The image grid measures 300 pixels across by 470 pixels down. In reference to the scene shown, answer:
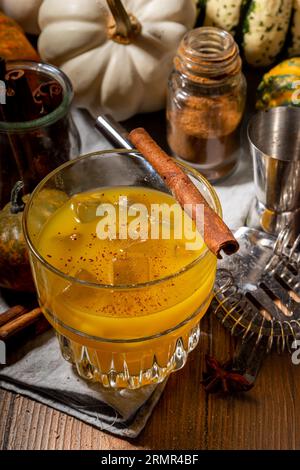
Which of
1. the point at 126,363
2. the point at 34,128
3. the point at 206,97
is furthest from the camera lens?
the point at 206,97

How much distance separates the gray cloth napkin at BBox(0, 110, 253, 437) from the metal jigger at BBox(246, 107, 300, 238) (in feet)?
1.50

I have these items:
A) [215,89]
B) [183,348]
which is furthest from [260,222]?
[183,348]

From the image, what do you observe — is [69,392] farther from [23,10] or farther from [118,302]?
[23,10]

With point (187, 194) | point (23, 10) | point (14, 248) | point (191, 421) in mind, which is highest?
point (187, 194)

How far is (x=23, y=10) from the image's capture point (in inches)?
70.3

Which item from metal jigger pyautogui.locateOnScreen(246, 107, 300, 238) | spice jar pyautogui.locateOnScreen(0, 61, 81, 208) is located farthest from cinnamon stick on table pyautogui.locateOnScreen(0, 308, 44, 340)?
A: metal jigger pyautogui.locateOnScreen(246, 107, 300, 238)

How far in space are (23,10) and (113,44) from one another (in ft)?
0.91

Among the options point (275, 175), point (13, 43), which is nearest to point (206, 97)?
point (275, 175)

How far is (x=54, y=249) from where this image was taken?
1.15m

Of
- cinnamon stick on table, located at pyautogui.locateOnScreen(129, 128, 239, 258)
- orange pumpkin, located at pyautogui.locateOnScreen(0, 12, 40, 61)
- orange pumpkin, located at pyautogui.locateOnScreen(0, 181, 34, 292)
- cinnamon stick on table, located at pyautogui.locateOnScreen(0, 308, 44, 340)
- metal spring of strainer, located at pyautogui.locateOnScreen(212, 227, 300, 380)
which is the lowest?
cinnamon stick on table, located at pyautogui.locateOnScreen(0, 308, 44, 340)

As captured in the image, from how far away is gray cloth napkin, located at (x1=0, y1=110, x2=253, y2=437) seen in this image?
1200 millimetres

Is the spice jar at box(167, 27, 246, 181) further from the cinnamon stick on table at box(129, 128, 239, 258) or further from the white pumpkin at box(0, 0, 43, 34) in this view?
the white pumpkin at box(0, 0, 43, 34)

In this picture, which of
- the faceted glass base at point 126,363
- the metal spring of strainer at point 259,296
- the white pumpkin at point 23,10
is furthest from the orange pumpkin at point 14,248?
the white pumpkin at point 23,10
